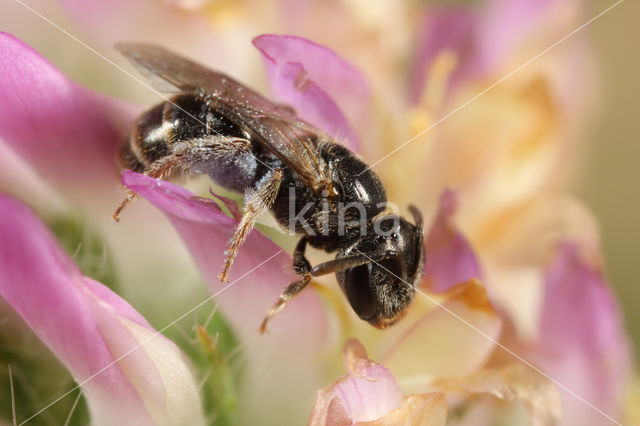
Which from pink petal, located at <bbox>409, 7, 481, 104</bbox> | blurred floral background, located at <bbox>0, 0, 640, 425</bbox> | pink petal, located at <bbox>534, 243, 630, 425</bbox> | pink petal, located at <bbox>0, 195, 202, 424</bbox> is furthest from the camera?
pink petal, located at <bbox>409, 7, 481, 104</bbox>

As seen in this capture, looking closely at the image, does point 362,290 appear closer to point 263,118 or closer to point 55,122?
point 263,118

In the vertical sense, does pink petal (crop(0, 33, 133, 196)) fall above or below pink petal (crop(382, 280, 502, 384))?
above

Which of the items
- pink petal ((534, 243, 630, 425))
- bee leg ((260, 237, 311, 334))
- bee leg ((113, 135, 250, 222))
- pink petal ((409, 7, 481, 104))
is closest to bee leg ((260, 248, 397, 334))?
bee leg ((260, 237, 311, 334))

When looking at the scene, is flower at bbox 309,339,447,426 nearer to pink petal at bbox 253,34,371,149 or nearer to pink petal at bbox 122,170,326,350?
pink petal at bbox 122,170,326,350

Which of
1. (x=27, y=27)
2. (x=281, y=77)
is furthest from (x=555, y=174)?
(x=27, y=27)

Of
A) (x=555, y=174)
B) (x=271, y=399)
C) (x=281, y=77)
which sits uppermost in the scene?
(x=281, y=77)

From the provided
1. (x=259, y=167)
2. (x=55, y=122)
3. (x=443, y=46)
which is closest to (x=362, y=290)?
(x=259, y=167)

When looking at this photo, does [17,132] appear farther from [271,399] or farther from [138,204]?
[271,399]
